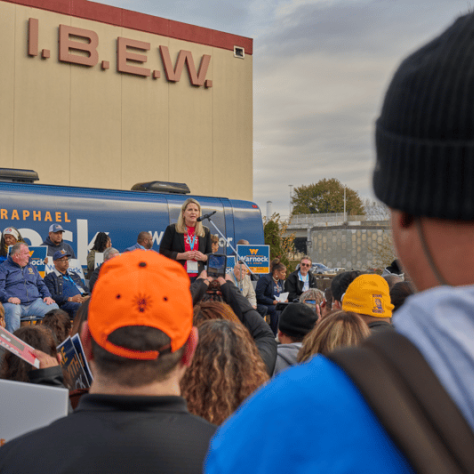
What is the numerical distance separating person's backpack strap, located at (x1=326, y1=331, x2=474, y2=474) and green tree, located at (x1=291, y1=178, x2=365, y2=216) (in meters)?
78.1

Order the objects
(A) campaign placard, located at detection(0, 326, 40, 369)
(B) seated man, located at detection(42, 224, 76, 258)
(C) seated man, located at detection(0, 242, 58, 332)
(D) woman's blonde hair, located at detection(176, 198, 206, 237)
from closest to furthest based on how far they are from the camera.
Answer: (A) campaign placard, located at detection(0, 326, 40, 369) → (D) woman's blonde hair, located at detection(176, 198, 206, 237) → (C) seated man, located at detection(0, 242, 58, 332) → (B) seated man, located at detection(42, 224, 76, 258)

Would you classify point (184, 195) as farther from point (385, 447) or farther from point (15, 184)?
point (385, 447)

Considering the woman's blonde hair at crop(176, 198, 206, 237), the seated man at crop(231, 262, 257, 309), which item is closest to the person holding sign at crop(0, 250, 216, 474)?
the woman's blonde hair at crop(176, 198, 206, 237)

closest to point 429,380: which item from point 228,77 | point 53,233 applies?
point 53,233

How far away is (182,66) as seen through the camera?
21062 mm

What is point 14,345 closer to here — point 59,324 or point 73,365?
point 73,365

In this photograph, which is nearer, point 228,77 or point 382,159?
point 382,159

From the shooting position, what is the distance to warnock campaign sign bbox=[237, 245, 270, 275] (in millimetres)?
9734

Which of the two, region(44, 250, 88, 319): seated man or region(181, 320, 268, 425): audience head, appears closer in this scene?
region(181, 320, 268, 425): audience head

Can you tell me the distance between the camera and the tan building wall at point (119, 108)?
17.5 m

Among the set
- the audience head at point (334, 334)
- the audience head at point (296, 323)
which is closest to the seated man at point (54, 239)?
the audience head at point (296, 323)

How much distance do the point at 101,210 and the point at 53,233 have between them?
2626 mm

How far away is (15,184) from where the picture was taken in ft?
34.8

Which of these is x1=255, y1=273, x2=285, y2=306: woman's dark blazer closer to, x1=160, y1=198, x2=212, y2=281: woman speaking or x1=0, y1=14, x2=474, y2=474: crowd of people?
x1=160, y1=198, x2=212, y2=281: woman speaking
